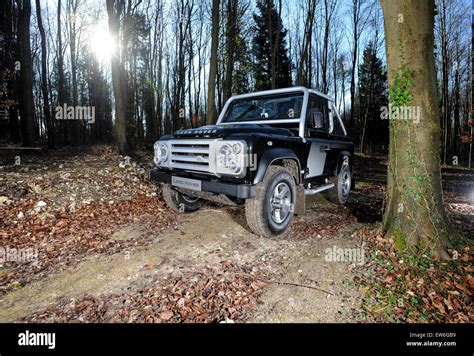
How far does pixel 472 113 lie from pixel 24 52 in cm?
2689

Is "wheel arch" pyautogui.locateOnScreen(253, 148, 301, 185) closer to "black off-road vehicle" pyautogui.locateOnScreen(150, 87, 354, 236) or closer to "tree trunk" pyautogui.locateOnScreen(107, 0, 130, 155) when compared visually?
"black off-road vehicle" pyautogui.locateOnScreen(150, 87, 354, 236)

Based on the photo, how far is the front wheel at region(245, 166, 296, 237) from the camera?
373 centimetres

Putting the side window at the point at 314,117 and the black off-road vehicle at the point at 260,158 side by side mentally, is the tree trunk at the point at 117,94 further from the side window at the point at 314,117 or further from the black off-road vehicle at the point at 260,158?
the side window at the point at 314,117

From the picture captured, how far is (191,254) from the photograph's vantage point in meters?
3.54

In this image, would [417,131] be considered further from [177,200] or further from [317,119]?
[177,200]

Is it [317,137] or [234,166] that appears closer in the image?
[234,166]

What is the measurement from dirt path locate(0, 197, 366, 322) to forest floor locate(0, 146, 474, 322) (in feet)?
0.04

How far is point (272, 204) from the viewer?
397 cm

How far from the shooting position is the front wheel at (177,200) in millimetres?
5051

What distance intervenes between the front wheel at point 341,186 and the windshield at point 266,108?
6.81ft

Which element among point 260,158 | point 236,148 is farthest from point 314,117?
point 236,148

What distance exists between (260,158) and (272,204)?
745 mm
